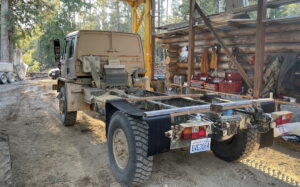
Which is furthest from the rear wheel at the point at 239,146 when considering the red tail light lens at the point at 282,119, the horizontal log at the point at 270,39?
the horizontal log at the point at 270,39

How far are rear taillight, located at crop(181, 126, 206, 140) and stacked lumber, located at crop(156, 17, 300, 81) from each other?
13.5ft

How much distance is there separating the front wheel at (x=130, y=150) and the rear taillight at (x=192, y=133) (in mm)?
517

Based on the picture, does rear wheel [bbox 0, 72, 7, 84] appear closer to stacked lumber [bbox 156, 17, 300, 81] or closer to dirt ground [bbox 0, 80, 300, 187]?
stacked lumber [bbox 156, 17, 300, 81]

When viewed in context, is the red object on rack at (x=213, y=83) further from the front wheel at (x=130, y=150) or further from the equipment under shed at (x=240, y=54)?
the front wheel at (x=130, y=150)

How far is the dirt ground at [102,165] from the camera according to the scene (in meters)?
3.88

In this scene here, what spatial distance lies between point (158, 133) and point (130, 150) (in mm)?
520

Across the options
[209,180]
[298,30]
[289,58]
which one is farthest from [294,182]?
[298,30]

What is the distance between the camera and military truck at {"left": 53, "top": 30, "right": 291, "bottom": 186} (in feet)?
10.8

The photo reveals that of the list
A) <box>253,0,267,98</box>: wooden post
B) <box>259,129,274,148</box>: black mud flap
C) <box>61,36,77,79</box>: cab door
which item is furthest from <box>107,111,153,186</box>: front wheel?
<box>253,0,267,98</box>: wooden post

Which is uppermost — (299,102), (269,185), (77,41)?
(77,41)

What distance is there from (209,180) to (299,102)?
361 centimetres

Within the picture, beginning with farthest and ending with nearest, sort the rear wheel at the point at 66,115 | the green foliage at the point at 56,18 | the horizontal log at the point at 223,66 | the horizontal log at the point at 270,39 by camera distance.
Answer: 1. the green foliage at the point at 56,18
2. the horizontal log at the point at 223,66
3. the rear wheel at the point at 66,115
4. the horizontal log at the point at 270,39

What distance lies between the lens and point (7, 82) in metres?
20.5

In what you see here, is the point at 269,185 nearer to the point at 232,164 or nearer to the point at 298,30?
the point at 232,164
